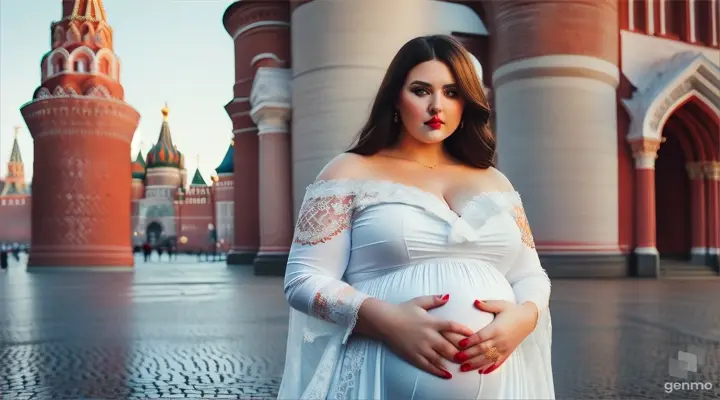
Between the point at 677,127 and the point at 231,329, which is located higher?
the point at 677,127

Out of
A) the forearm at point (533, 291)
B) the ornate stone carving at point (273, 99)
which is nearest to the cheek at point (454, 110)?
the forearm at point (533, 291)

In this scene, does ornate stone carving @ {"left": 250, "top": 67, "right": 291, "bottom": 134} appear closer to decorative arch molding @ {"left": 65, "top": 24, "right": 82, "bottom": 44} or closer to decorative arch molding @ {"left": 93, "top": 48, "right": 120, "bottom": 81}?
decorative arch molding @ {"left": 93, "top": 48, "right": 120, "bottom": 81}

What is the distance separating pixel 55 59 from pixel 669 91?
21.2 meters

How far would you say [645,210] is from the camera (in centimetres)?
2133

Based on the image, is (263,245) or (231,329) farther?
(263,245)

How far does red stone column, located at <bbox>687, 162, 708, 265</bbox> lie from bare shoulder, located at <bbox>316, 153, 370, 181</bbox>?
77.6 ft

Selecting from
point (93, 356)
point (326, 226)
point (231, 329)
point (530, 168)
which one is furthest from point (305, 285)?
point (530, 168)

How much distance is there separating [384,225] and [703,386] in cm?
498

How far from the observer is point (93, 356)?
303 inches

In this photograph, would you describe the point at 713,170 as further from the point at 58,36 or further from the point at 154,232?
the point at 154,232

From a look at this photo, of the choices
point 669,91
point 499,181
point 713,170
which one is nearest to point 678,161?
point 713,170

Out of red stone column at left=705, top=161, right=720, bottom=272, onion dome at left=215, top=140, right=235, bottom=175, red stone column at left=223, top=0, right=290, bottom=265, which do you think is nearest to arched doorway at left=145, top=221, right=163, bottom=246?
onion dome at left=215, top=140, right=235, bottom=175

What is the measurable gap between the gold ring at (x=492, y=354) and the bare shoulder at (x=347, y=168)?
58 cm

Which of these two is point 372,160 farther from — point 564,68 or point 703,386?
point 564,68
